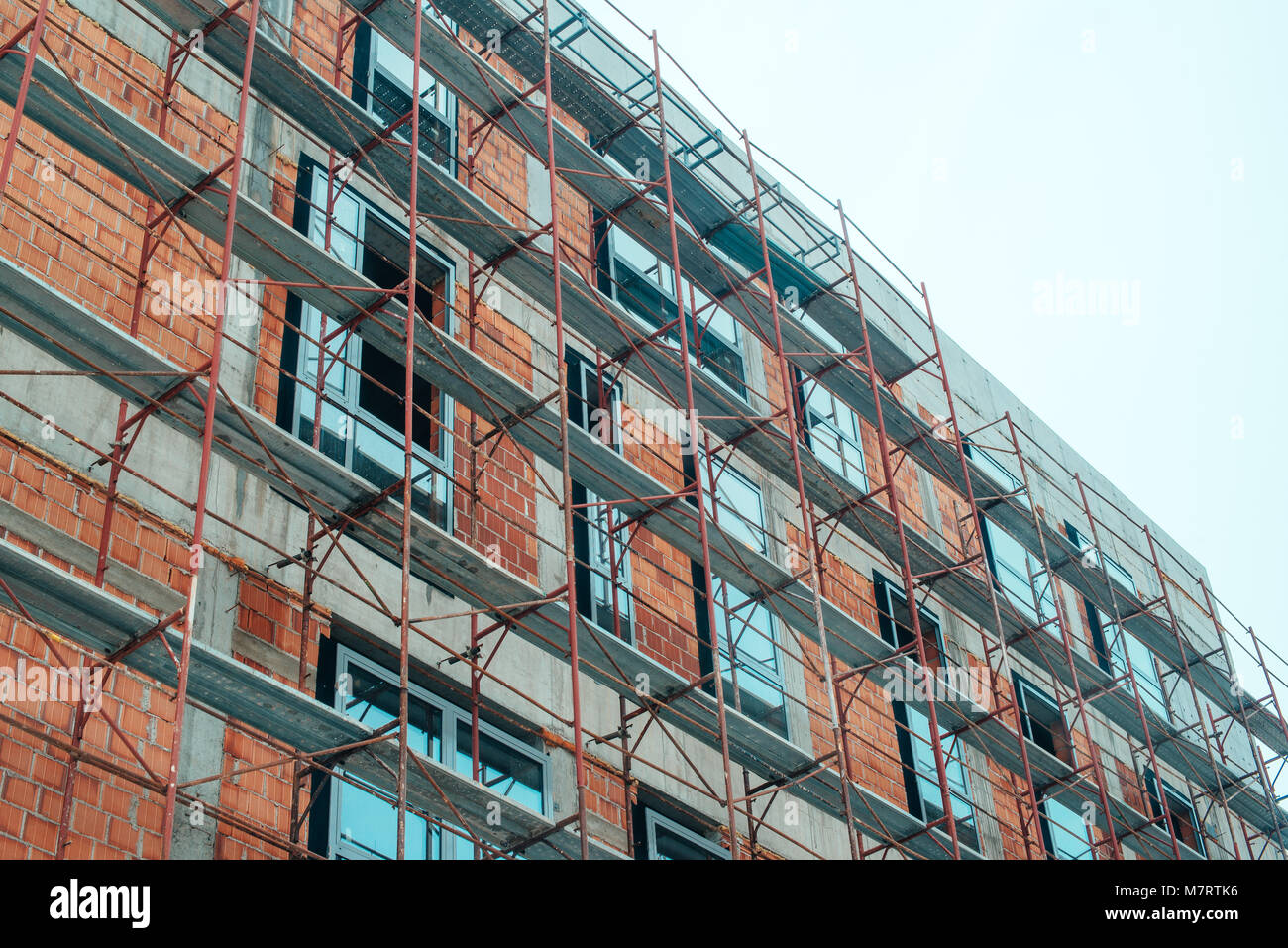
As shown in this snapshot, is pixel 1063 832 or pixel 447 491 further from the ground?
pixel 447 491

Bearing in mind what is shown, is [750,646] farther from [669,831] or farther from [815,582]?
[669,831]

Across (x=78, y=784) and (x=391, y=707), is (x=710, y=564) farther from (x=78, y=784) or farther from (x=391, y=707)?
(x=78, y=784)

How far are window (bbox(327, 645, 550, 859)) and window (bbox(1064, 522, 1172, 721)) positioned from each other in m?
14.5

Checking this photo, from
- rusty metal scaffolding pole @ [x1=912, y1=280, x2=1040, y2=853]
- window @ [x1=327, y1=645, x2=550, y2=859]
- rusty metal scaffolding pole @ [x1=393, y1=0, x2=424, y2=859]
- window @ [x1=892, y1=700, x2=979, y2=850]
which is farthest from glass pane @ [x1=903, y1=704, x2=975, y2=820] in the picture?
rusty metal scaffolding pole @ [x1=393, y1=0, x2=424, y2=859]

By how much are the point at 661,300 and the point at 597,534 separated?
5.04 m

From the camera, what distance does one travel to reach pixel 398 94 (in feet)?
59.2

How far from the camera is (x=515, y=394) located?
49.6 ft

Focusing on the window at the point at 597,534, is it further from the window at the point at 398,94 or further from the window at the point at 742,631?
the window at the point at 398,94

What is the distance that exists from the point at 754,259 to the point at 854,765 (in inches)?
294

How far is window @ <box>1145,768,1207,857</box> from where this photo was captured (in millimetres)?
A: 26297

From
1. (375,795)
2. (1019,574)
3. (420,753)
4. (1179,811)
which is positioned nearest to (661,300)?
(1019,574)

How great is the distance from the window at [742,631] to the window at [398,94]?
4909 millimetres

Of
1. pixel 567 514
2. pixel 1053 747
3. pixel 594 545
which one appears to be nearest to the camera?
pixel 567 514
